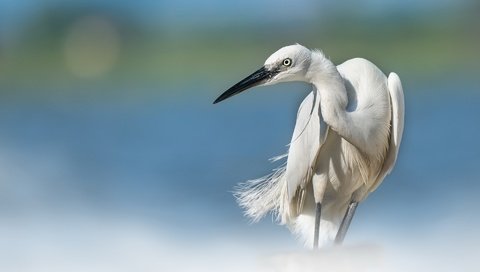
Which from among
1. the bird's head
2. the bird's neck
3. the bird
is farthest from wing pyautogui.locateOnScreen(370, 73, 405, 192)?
the bird's head

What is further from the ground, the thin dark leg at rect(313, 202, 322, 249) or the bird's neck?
the bird's neck

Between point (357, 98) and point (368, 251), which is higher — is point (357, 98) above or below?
above

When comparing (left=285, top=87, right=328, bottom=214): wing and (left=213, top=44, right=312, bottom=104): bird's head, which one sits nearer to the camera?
(left=213, top=44, right=312, bottom=104): bird's head

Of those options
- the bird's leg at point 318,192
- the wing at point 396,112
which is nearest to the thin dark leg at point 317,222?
the bird's leg at point 318,192

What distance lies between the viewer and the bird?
251 cm

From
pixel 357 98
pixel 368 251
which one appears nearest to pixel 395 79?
pixel 357 98

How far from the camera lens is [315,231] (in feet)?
8.76

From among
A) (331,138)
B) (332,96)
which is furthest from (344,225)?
(332,96)

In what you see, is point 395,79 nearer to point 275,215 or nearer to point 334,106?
point 334,106

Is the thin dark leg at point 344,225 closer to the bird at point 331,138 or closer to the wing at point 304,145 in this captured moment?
the bird at point 331,138

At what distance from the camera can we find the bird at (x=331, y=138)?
251cm

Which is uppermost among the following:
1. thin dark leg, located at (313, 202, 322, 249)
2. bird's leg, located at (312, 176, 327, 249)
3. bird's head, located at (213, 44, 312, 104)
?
bird's head, located at (213, 44, 312, 104)

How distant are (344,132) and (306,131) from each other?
172 millimetres

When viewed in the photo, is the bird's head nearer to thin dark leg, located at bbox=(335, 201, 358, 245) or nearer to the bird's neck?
the bird's neck
